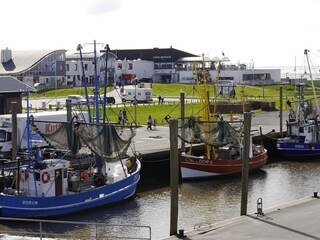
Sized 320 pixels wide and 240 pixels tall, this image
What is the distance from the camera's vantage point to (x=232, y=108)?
218 feet

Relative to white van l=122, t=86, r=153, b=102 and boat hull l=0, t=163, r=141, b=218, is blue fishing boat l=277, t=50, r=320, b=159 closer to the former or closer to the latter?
boat hull l=0, t=163, r=141, b=218

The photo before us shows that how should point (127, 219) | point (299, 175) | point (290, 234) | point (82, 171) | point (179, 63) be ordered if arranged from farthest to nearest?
point (179, 63) < point (299, 175) < point (82, 171) < point (127, 219) < point (290, 234)

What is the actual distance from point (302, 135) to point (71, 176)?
77.0ft

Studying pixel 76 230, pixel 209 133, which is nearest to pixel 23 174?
pixel 76 230

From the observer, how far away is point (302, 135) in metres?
49.7

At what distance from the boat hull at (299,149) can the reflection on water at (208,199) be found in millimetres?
3713

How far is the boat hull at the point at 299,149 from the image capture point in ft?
159

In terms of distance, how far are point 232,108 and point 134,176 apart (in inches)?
1325

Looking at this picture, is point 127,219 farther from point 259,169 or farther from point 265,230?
point 259,169

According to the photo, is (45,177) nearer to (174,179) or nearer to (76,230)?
(76,230)

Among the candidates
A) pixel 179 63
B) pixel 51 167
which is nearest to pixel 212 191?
pixel 51 167

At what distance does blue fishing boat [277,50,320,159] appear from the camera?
1906 inches

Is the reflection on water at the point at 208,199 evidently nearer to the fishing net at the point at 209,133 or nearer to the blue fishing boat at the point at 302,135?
the fishing net at the point at 209,133

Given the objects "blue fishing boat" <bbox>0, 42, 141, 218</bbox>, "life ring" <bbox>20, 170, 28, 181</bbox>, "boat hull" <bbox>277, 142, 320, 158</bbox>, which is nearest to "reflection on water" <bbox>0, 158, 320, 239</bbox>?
"blue fishing boat" <bbox>0, 42, 141, 218</bbox>
